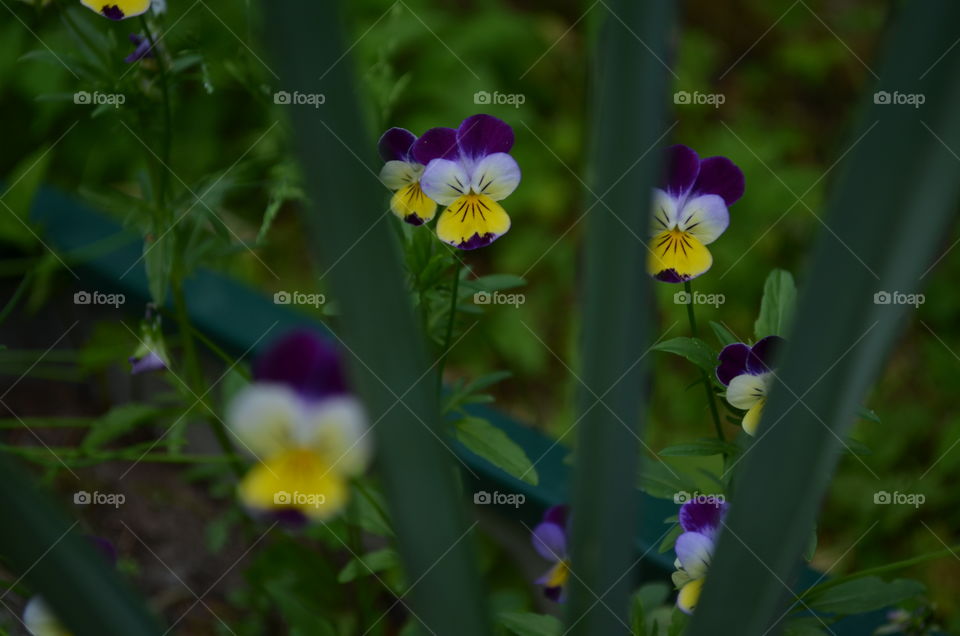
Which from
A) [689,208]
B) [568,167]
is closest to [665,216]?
[689,208]

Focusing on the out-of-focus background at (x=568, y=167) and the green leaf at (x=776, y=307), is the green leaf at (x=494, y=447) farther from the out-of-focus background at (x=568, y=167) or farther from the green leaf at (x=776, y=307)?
the out-of-focus background at (x=568, y=167)

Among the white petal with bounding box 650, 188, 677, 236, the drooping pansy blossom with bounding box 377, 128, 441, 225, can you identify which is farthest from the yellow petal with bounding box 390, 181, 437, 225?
the white petal with bounding box 650, 188, 677, 236

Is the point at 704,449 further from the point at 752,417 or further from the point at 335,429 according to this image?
the point at 335,429

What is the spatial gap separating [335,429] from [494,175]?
0.84 ft

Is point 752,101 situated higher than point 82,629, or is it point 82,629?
point 752,101

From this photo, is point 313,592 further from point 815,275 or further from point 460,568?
point 815,275

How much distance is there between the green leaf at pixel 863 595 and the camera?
642 millimetres

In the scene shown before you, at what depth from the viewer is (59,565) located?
13.0 inches

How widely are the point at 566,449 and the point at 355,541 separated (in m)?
0.27

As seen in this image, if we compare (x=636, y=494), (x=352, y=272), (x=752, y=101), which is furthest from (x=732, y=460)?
(x=752, y=101)

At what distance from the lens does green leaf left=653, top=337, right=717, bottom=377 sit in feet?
2.00

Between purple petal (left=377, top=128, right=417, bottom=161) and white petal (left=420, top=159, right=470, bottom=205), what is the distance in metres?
0.04

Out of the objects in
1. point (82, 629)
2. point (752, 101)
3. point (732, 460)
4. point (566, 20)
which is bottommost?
point (82, 629)

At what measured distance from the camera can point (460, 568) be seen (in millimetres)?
351
